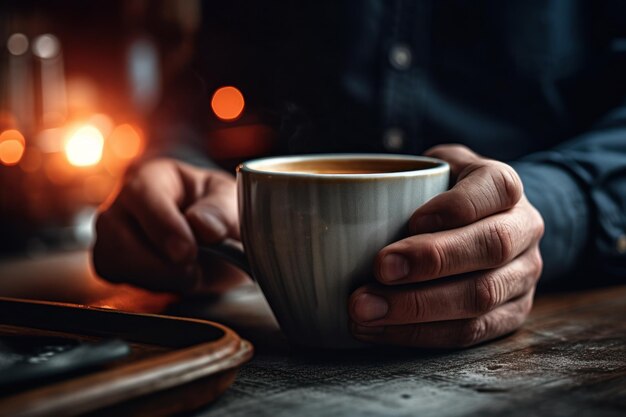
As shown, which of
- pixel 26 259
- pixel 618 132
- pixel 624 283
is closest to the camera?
pixel 624 283

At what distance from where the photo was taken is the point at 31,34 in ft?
14.2

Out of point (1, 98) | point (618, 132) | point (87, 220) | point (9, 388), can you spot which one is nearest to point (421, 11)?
point (618, 132)

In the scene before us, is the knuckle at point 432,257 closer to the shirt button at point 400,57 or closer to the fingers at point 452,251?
the fingers at point 452,251

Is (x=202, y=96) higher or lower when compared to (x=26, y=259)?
higher

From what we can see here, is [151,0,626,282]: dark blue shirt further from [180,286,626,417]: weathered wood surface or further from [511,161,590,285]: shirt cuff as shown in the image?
[180,286,626,417]: weathered wood surface

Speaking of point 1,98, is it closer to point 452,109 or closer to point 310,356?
point 452,109

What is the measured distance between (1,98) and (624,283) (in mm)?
4230

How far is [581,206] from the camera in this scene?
0.85 metres

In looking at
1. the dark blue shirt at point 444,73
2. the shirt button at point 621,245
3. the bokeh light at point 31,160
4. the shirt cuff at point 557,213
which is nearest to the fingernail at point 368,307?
the shirt cuff at point 557,213

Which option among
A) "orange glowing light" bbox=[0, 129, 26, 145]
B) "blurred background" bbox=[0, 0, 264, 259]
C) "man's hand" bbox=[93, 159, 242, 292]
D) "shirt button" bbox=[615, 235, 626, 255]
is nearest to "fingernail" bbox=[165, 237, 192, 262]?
"man's hand" bbox=[93, 159, 242, 292]

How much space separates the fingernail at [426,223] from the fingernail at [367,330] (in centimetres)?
8

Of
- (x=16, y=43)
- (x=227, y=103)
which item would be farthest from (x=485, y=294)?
(x=16, y=43)

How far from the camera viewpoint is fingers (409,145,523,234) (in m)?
0.52

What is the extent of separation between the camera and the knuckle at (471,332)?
0.54 m
